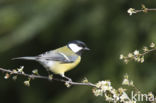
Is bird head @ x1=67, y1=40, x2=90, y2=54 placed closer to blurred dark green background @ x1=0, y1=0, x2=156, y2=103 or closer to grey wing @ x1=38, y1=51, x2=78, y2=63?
grey wing @ x1=38, y1=51, x2=78, y2=63

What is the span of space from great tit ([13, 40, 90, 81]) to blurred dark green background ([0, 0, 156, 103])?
36.6 inches

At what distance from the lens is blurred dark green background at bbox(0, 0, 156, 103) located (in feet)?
12.3

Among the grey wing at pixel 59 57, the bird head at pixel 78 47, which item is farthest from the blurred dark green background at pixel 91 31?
the grey wing at pixel 59 57

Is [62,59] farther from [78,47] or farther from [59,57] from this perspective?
[78,47]

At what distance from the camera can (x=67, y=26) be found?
4.23 meters

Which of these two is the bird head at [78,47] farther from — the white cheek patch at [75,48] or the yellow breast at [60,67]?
the yellow breast at [60,67]

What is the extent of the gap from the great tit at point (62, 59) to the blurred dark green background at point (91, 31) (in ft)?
3.05

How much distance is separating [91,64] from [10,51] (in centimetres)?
96

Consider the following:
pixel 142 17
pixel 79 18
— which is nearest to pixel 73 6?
pixel 79 18

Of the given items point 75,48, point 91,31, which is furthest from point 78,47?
point 91,31

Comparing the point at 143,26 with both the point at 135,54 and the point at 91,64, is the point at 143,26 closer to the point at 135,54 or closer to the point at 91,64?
the point at 91,64

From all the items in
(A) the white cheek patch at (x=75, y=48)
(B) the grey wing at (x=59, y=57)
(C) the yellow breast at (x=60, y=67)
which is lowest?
(C) the yellow breast at (x=60, y=67)

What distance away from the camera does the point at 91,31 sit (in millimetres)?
4023

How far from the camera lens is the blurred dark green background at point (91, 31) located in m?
3.75
